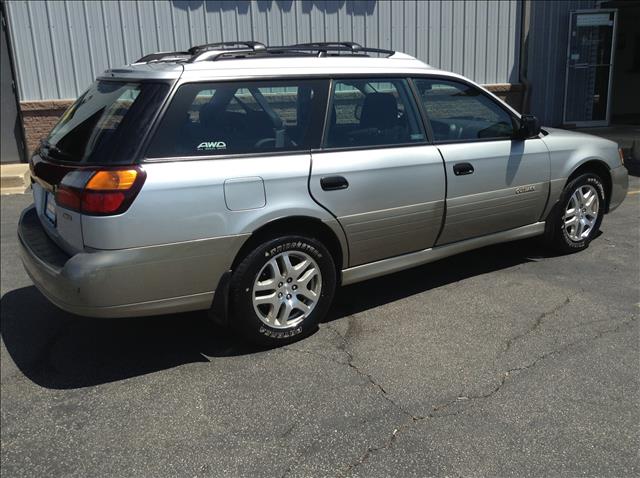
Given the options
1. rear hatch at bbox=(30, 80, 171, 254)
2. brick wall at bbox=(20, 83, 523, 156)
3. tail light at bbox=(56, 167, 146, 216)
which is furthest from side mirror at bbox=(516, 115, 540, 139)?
brick wall at bbox=(20, 83, 523, 156)

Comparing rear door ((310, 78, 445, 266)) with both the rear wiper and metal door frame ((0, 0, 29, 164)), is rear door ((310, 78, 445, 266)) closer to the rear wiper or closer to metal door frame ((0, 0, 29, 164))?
the rear wiper

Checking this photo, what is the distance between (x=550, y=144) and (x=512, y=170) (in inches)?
20.5

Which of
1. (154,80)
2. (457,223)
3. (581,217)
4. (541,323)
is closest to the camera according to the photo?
(154,80)

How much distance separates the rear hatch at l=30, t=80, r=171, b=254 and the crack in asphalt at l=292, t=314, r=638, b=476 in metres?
1.48

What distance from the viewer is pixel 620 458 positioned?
2900 mm

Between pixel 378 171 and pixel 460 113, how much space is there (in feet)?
3.52

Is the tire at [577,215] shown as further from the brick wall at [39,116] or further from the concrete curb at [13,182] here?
the brick wall at [39,116]

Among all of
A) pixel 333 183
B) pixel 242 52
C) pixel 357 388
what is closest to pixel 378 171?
pixel 333 183

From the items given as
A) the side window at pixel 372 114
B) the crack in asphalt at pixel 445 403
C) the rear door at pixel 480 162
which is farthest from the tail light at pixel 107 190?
the rear door at pixel 480 162

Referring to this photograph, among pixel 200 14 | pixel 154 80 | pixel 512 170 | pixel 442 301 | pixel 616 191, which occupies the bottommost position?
pixel 442 301

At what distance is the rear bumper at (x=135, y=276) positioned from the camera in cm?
341

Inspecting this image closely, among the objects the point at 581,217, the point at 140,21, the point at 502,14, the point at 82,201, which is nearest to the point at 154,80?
the point at 82,201

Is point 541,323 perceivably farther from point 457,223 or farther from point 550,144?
point 550,144

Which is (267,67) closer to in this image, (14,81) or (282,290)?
(282,290)
